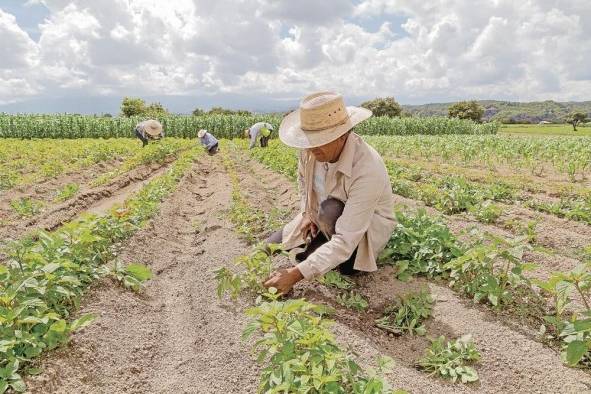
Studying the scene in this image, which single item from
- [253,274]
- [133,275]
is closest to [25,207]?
[133,275]

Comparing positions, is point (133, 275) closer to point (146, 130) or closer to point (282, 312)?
point (282, 312)

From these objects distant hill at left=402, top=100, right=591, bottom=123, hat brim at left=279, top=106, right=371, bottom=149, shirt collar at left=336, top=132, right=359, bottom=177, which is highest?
hat brim at left=279, top=106, right=371, bottom=149

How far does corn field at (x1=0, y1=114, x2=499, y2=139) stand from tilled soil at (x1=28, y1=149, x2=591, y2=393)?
25733 millimetres

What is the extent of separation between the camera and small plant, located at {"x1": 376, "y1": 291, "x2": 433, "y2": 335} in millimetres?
3064

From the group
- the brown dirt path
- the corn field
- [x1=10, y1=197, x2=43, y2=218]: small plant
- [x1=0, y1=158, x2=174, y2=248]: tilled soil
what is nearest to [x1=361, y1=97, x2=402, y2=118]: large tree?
the corn field

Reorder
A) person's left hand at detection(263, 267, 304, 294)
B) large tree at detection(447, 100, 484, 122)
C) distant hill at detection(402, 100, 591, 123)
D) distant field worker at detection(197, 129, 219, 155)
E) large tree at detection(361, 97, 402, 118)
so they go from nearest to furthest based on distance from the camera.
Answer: person's left hand at detection(263, 267, 304, 294) → distant field worker at detection(197, 129, 219, 155) → large tree at detection(447, 100, 484, 122) → large tree at detection(361, 97, 402, 118) → distant hill at detection(402, 100, 591, 123)

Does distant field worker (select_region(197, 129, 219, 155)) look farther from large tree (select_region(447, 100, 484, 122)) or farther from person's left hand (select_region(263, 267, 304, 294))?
large tree (select_region(447, 100, 484, 122))

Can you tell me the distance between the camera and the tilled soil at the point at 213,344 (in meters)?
2.43

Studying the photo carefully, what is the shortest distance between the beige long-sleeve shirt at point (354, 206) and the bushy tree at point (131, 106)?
5237cm

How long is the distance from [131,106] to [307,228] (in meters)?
52.7

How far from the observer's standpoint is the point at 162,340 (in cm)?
304

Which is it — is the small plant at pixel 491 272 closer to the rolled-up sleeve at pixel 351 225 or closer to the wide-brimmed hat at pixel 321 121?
the rolled-up sleeve at pixel 351 225

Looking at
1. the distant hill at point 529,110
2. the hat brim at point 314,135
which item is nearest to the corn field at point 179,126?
the hat brim at point 314,135

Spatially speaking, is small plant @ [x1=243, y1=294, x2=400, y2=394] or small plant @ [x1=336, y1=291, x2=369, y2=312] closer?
small plant @ [x1=243, y1=294, x2=400, y2=394]
